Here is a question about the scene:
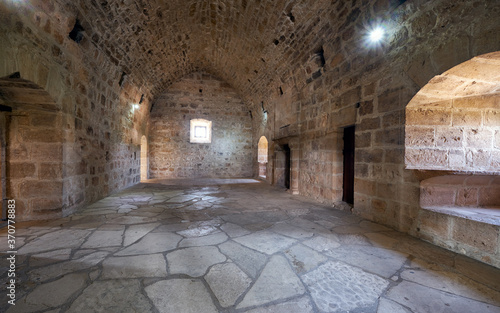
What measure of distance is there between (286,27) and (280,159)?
386 centimetres

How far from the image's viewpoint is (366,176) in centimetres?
334

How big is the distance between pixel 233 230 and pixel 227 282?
3.70 feet

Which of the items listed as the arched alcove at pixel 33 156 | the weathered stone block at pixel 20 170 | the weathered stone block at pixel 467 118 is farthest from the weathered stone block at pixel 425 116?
the weathered stone block at pixel 20 170

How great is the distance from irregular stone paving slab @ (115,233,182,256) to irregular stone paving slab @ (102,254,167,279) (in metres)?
0.11

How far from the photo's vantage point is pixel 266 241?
240 centimetres

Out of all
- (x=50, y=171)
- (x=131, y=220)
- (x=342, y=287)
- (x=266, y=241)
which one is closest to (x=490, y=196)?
(x=342, y=287)

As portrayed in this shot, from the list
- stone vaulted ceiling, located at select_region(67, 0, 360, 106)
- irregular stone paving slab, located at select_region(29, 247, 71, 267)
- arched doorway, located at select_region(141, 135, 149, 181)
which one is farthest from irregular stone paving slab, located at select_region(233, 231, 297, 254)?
arched doorway, located at select_region(141, 135, 149, 181)

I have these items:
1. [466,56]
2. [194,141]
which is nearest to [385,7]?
[466,56]

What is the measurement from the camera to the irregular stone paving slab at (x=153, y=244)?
83.4 inches

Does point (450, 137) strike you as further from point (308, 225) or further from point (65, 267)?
point (65, 267)

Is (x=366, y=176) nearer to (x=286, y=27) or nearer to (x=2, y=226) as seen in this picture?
(x=286, y=27)

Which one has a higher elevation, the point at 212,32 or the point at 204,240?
the point at 212,32

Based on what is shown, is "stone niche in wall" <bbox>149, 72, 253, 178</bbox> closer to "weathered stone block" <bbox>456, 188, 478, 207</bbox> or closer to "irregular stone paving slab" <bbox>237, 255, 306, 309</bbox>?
"weathered stone block" <bbox>456, 188, 478, 207</bbox>

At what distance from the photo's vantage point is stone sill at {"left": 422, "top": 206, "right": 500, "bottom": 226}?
2.04 meters
